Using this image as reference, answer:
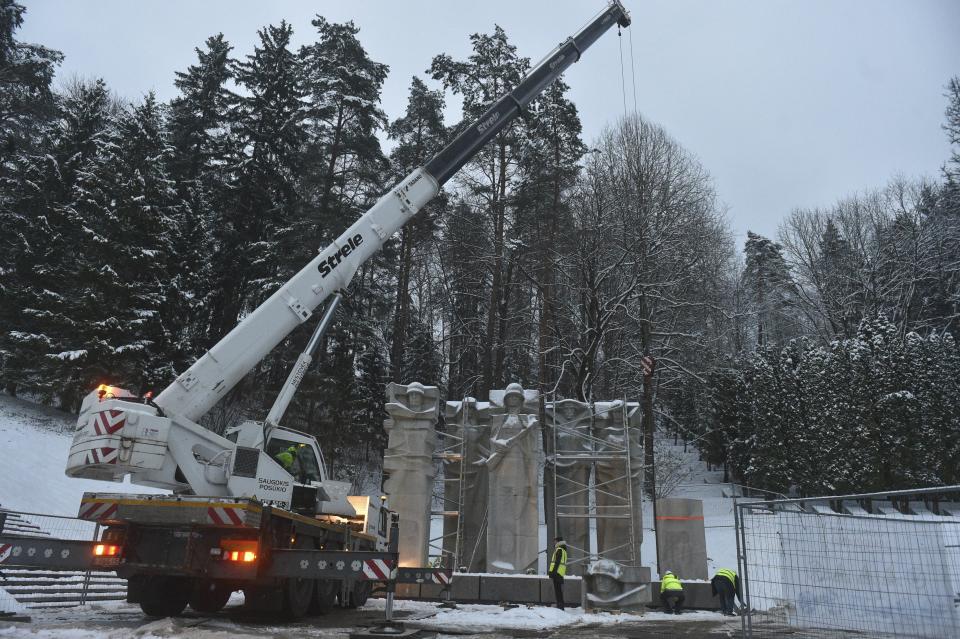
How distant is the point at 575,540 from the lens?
16703 mm

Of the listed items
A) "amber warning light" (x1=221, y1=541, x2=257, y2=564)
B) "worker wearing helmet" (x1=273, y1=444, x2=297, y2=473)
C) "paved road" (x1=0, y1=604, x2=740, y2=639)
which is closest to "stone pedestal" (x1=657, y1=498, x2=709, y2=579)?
"paved road" (x1=0, y1=604, x2=740, y2=639)

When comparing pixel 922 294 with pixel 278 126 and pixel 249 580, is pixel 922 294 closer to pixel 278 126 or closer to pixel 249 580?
pixel 278 126

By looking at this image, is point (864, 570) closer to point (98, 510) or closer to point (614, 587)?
point (614, 587)

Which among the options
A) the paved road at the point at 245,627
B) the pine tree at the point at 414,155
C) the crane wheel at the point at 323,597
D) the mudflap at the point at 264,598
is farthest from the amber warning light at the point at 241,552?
the pine tree at the point at 414,155

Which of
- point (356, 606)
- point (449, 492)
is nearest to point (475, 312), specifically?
point (449, 492)

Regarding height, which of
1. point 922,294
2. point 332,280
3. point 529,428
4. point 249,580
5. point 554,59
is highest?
point 922,294

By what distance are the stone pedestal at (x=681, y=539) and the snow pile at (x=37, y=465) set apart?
46.4 ft

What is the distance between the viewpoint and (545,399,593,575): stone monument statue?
16578 millimetres

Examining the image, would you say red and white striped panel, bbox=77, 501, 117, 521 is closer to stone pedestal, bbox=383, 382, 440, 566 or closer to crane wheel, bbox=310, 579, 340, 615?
crane wheel, bbox=310, 579, 340, 615

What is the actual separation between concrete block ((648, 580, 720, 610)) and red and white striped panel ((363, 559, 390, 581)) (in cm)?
845

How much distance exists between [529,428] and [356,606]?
619 cm

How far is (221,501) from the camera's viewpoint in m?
7.35

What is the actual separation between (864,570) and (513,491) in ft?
33.7

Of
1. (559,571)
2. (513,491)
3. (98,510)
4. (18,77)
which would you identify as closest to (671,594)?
(559,571)
